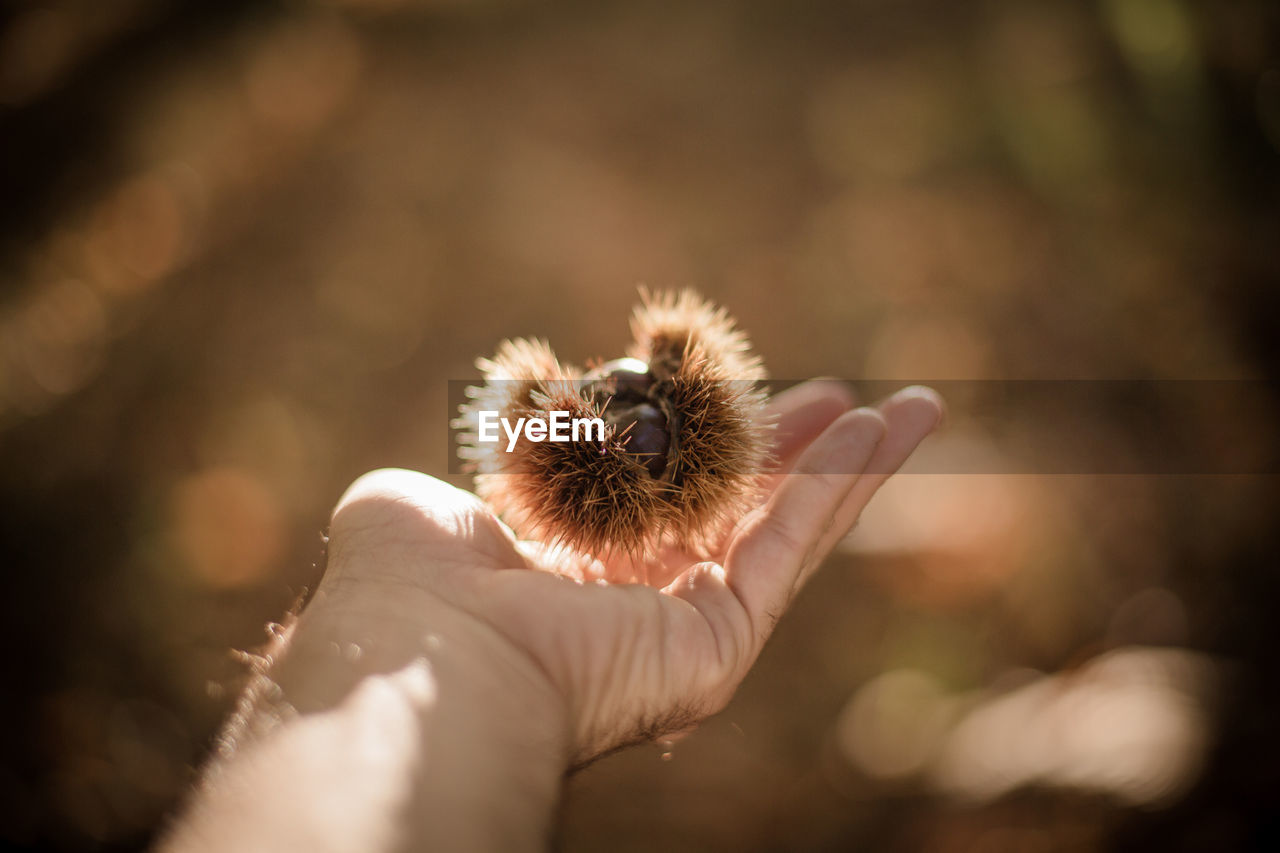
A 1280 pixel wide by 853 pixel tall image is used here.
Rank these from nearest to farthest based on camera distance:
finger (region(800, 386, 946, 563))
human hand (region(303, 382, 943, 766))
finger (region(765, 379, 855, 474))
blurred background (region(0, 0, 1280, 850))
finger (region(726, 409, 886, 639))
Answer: human hand (region(303, 382, 943, 766)) < finger (region(726, 409, 886, 639)) < finger (region(800, 386, 946, 563)) < finger (region(765, 379, 855, 474)) < blurred background (region(0, 0, 1280, 850))

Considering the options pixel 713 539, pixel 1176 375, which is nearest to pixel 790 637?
pixel 713 539

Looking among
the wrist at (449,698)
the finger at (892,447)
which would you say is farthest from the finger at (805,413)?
the wrist at (449,698)

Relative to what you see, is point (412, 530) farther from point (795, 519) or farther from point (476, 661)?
point (795, 519)

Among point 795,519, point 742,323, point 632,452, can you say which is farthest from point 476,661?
point 742,323

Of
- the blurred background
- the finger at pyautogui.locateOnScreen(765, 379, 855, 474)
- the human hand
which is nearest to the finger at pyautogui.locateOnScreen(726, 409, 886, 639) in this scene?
the human hand

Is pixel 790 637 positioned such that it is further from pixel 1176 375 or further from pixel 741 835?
pixel 1176 375

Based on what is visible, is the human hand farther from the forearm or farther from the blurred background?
the blurred background
